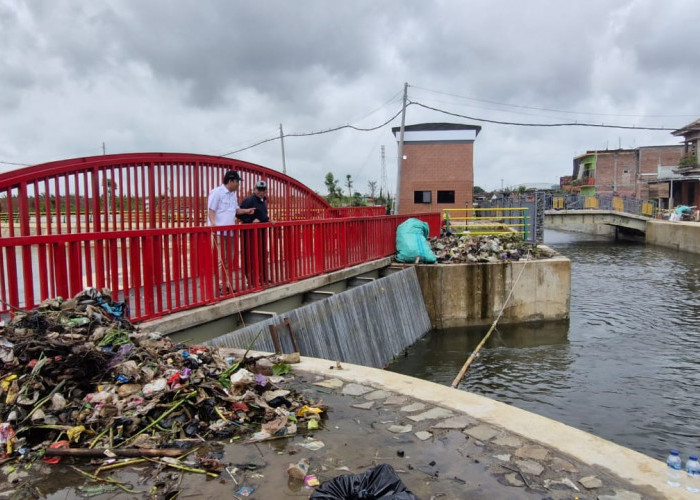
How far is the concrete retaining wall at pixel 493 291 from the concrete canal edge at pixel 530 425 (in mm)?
7536

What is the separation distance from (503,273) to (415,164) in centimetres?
2166

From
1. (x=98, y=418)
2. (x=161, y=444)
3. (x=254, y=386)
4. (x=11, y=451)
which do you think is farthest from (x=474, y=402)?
(x=11, y=451)

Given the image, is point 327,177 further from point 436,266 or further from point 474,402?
point 474,402

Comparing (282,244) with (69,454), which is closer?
(69,454)

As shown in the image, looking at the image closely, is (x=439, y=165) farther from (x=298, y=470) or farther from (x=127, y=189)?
(x=298, y=470)

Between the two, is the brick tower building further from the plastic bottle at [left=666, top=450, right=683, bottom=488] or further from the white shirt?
the plastic bottle at [left=666, top=450, right=683, bottom=488]

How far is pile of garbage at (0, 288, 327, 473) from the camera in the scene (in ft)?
11.5

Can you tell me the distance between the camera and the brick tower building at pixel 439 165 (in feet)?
108

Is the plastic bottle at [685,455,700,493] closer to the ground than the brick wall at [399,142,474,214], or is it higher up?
closer to the ground

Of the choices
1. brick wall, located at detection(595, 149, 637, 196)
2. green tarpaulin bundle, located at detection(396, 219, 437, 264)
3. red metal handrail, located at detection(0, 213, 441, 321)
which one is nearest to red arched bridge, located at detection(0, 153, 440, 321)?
red metal handrail, located at detection(0, 213, 441, 321)

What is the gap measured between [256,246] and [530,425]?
449 cm

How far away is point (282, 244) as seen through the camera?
795cm

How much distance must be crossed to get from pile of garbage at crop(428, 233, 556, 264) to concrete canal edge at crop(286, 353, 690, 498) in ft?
27.9

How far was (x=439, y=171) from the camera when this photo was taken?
33.2 m
